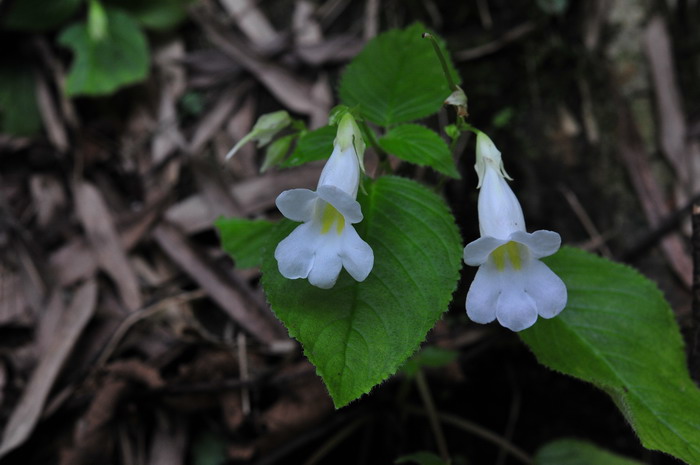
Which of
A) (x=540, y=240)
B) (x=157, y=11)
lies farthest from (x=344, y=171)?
(x=157, y=11)

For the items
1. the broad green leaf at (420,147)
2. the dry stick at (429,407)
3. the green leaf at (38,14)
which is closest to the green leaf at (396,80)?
the broad green leaf at (420,147)

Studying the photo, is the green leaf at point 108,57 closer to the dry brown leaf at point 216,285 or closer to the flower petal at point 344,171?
the dry brown leaf at point 216,285

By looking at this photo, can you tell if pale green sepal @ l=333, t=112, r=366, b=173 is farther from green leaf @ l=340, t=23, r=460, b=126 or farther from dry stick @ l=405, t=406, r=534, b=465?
dry stick @ l=405, t=406, r=534, b=465

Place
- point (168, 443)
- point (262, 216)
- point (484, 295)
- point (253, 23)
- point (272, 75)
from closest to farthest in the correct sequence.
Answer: point (484, 295) < point (168, 443) < point (262, 216) < point (272, 75) < point (253, 23)

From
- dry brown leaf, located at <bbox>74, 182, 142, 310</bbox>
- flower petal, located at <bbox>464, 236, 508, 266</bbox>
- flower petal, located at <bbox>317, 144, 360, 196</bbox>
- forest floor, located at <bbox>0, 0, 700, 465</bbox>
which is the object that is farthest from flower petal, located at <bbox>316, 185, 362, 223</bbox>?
dry brown leaf, located at <bbox>74, 182, 142, 310</bbox>

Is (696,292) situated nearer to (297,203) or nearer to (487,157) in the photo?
(487,157)
